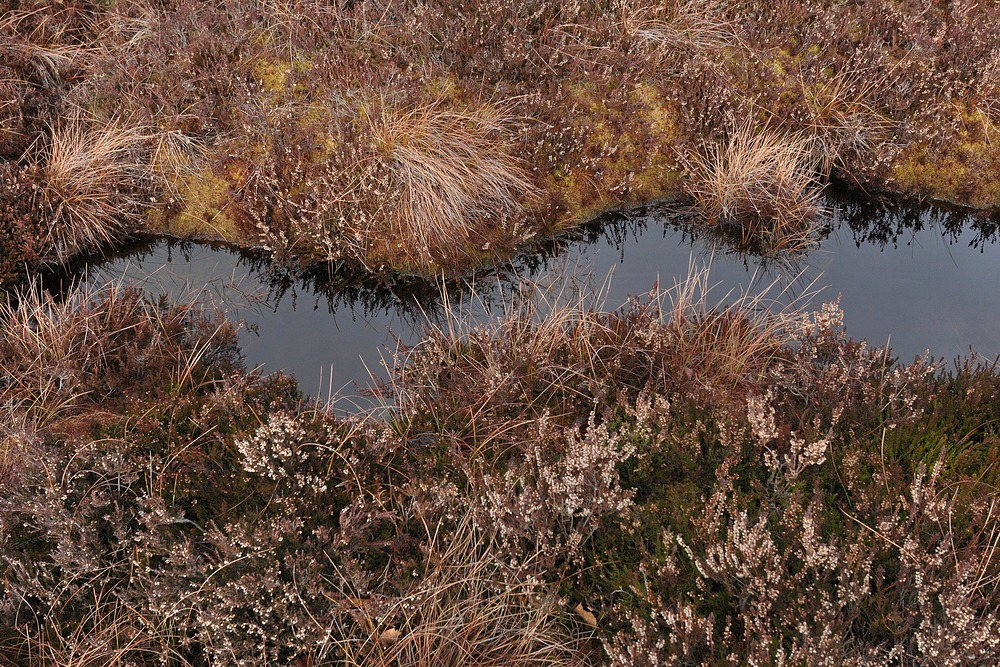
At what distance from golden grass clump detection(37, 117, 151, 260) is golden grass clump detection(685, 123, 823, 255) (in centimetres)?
434

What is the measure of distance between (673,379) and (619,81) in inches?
119

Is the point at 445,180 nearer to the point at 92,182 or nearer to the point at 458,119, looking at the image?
the point at 458,119

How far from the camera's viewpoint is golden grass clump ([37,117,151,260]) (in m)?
5.27

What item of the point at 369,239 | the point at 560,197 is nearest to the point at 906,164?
the point at 560,197

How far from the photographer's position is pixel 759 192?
218 inches

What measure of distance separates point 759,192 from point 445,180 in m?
2.42

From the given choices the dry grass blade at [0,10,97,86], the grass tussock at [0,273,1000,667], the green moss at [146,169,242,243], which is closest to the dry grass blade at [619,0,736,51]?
the grass tussock at [0,273,1000,667]

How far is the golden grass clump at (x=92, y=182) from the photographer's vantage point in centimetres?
527

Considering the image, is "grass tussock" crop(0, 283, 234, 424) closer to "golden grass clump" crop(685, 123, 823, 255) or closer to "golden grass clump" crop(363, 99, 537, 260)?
"golden grass clump" crop(363, 99, 537, 260)

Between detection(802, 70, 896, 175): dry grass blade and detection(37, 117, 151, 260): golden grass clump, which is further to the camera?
detection(802, 70, 896, 175): dry grass blade

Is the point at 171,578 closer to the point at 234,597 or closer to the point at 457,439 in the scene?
the point at 234,597

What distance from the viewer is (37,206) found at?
205 inches

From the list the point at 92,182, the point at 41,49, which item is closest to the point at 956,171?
the point at 92,182

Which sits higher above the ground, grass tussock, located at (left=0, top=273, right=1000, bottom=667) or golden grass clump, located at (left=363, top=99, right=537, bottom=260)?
golden grass clump, located at (left=363, top=99, right=537, bottom=260)
